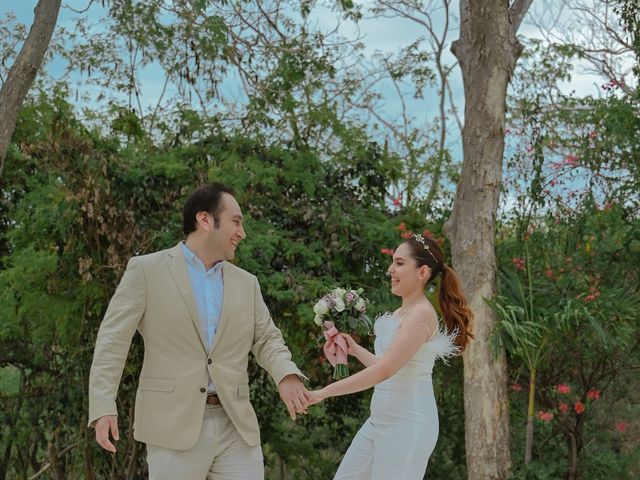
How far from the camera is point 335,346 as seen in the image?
4.49 meters

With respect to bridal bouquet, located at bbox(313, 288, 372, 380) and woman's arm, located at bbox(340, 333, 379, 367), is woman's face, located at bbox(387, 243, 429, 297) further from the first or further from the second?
woman's arm, located at bbox(340, 333, 379, 367)

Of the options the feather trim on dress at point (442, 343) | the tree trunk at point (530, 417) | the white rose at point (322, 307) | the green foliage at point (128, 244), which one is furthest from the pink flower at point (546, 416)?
the white rose at point (322, 307)

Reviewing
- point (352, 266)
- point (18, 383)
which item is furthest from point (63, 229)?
point (352, 266)

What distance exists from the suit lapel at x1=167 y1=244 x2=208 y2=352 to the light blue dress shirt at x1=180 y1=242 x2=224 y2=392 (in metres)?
0.02

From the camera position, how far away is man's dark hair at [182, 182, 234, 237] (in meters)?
3.73

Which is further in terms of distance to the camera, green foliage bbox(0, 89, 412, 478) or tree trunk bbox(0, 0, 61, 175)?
green foliage bbox(0, 89, 412, 478)

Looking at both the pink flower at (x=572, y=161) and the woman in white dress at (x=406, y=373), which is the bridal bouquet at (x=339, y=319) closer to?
the woman in white dress at (x=406, y=373)

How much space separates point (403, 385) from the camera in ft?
13.9

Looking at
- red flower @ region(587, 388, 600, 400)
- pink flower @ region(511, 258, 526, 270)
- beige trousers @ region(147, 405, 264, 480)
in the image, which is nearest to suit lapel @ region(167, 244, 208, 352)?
beige trousers @ region(147, 405, 264, 480)

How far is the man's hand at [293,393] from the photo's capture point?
12.3 feet

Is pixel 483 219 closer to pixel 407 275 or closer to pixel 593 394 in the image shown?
pixel 593 394

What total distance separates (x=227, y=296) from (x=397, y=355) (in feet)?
2.94

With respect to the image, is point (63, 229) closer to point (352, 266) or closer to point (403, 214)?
point (352, 266)

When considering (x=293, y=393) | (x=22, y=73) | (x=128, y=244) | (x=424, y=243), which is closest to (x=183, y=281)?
(x=293, y=393)
